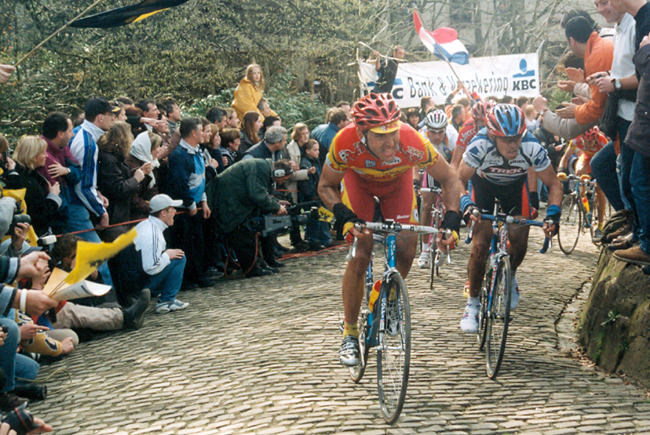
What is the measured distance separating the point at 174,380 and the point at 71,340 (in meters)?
1.55

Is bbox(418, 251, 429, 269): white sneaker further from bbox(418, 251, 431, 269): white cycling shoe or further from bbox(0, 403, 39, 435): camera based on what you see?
Result: bbox(0, 403, 39, 435): camera

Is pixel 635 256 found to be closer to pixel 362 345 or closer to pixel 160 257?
pixel 362 345

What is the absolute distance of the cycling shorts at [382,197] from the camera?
240 inches

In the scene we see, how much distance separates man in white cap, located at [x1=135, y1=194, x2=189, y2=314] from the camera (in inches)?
345

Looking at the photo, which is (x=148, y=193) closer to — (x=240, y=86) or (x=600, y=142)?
(x=240, y=86)

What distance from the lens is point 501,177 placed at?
696cm

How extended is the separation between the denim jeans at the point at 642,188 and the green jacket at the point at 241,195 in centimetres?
569

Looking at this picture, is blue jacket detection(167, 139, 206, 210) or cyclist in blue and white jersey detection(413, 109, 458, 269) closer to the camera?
blue jacket detection(167, 139, 206, 210)

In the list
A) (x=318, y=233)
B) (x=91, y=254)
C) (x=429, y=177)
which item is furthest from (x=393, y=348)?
(x=318, y=233)

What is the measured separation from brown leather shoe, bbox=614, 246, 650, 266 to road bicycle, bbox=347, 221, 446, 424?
2122 mm

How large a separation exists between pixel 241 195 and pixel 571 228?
6000mm

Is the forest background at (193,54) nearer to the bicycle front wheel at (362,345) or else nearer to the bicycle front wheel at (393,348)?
the bicycle front wheel at (362,345)

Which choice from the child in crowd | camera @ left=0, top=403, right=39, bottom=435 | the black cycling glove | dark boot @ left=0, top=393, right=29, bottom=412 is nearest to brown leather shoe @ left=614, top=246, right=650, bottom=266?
the black cycling glove

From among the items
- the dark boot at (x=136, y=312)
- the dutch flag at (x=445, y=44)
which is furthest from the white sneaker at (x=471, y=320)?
the dutch flag at (x=445, y=44)
